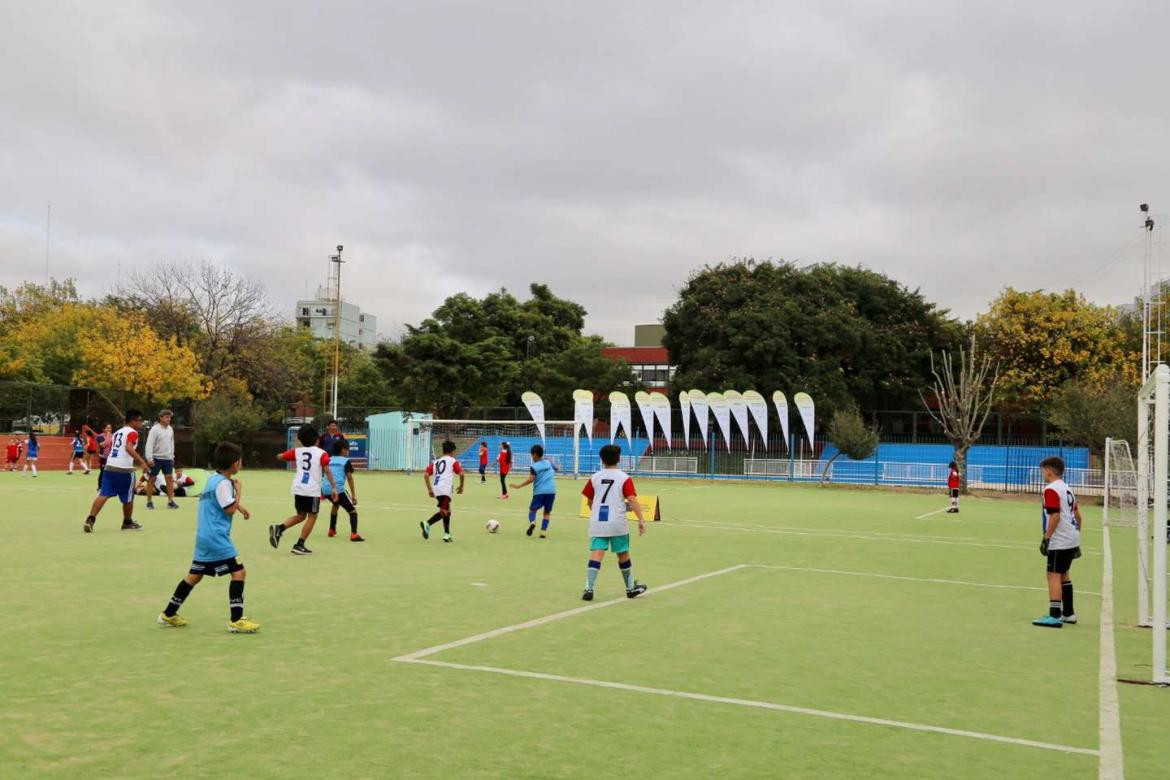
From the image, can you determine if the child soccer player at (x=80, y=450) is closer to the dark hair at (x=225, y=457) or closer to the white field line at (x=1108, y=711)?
the dark hair at (x=225, y=457)

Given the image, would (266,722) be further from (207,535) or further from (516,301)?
(516,301)

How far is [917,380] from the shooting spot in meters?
58.4

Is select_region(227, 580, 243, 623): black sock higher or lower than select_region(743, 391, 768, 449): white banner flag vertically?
lower

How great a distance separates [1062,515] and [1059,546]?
324mm

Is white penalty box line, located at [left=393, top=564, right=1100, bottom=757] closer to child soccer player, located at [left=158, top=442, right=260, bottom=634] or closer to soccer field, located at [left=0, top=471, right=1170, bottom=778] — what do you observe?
soccer field, located at [left=0, top=471, right=1170, bottom=778]

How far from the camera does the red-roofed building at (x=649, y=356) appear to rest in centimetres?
8700

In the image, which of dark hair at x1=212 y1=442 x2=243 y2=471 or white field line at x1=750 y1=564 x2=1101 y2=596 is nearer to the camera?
dark hair at x1=212 y1=442 x2=243 y2=471

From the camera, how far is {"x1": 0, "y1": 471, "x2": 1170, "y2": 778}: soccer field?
5797mm

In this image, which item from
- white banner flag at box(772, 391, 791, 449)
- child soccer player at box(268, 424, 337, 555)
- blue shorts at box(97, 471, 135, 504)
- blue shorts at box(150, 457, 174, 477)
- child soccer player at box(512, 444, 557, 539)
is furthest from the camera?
white banner flag at box(772, 391, 791, 449)

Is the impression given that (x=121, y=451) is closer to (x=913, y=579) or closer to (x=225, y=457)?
(x=225, y=457)

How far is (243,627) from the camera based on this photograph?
8.95m

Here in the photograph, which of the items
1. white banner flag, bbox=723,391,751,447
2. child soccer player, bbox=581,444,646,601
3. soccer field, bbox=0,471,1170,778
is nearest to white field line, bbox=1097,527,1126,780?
soccer field, bbox=0,471,1170,778

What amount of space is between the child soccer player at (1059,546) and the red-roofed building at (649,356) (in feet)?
221

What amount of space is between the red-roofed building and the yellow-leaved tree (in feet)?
96.9
